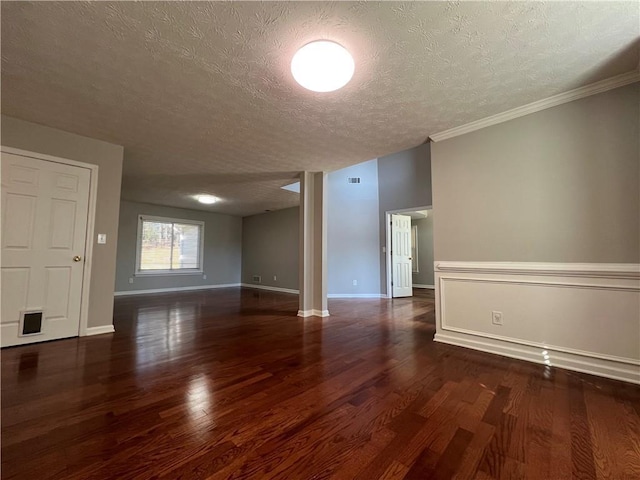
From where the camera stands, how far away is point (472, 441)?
1.31 metres

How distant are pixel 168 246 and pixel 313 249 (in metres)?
5.09

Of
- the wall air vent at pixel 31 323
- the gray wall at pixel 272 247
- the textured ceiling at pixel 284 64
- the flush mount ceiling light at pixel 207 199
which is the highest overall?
the flush mount ceiling light at pixel 207 199

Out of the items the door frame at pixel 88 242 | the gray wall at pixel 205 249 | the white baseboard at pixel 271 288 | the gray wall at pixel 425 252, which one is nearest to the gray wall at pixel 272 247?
the white baseboard at pixel 271 288

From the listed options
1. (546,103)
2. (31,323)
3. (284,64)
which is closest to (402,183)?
(546,103)

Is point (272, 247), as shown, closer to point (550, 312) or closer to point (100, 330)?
point (100, 330)

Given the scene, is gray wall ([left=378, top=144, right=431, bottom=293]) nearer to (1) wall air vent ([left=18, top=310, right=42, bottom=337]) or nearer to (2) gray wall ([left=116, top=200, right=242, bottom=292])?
(2) gray wall ([left=116, top=200, right=242, bottom=292])

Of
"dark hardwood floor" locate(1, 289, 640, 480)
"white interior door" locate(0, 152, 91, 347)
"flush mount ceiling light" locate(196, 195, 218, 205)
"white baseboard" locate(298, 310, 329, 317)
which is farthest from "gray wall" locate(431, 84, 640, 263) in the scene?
"flush mount ceiling light" locate(196, 195, 218, 205)

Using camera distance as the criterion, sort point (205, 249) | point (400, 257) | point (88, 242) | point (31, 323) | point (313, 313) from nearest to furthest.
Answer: point (31, 323)
point (88, 242)
point (313, 313)
point (400, 257)
point (205, 249)

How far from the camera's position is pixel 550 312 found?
2.30 m

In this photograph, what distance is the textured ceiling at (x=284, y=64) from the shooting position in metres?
1.50

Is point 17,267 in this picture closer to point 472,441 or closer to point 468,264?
point 472,441

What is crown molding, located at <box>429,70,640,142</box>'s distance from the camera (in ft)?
6.66

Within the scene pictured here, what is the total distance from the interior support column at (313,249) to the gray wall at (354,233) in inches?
80.7

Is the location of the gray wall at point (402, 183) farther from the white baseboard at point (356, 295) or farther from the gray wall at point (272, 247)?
the gray wall at point (272, 247)
